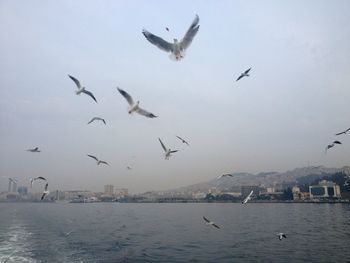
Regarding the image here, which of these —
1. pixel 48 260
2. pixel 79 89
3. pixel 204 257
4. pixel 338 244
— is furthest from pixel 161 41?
pixel 338 244

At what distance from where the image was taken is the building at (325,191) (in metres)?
177

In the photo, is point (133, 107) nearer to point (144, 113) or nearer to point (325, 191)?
point (144, 113)

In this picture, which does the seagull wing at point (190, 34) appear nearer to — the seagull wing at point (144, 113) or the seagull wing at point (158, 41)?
the seagull wing at point (158, 41)

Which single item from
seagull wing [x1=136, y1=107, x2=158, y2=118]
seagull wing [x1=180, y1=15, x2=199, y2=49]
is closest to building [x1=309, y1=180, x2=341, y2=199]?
seagull wing [x1=136, y1=107, x2=158, y2=118]

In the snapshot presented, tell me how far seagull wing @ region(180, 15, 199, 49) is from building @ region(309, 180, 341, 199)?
7437 inches

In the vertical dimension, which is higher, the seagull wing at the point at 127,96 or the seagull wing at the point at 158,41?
the seagull wing at the point at 158,41

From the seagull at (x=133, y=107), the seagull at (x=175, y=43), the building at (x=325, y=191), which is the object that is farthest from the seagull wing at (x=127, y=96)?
the building at (x=325, y=191)

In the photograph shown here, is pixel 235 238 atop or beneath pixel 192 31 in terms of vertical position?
beneath

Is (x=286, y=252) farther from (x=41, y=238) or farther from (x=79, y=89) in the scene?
(x=41, y=238)

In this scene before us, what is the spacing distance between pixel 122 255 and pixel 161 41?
20583 millimetres

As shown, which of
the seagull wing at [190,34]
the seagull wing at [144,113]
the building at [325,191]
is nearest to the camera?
the seagull wing at [190,34]

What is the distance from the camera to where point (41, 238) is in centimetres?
3712

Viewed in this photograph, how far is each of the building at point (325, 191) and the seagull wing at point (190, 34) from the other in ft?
620

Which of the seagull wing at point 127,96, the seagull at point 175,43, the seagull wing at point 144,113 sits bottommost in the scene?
the seagull wing at point 144,113
